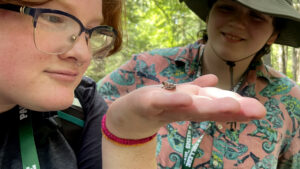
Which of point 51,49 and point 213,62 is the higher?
point 51,49

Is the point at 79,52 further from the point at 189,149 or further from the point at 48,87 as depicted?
the point at 189,149

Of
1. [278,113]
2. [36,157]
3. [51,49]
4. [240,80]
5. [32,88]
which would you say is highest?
[51,49]

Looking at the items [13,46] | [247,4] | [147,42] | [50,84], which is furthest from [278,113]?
[147,42]

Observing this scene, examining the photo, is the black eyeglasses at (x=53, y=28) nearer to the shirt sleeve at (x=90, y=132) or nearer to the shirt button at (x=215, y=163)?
the shirt sleeve at (x=90, y=132)

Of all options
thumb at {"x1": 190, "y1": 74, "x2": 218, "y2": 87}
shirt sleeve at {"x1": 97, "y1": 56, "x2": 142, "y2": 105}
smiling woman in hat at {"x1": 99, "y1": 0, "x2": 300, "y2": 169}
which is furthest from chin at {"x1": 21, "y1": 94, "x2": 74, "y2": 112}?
shirt sleeve at {"x1": 97, "y1": 56, "x2": 142, "y2": 105}

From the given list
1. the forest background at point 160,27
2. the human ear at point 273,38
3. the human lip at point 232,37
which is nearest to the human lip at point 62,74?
the forest background at point 160,27

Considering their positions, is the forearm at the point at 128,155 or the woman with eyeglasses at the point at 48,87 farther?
the forearm at the point at 128,155

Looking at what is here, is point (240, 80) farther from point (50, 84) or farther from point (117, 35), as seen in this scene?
point (50, 84)

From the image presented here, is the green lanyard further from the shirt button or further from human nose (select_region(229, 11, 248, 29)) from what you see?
human nose (select_region(229, 11, 248, 29))
